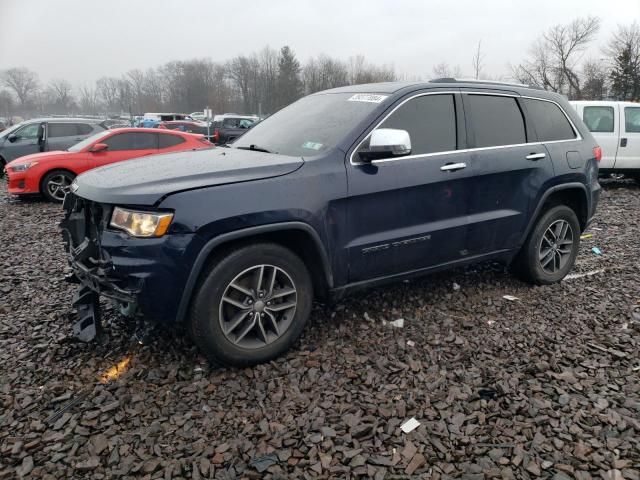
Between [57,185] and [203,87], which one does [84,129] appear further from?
[203,87]

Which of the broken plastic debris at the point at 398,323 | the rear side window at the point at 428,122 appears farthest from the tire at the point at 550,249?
the broken plastic debris at the point at 398,323

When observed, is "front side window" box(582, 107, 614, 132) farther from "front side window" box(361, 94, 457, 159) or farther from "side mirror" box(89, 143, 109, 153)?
"side mirror" box(89, 143, 109, 153)

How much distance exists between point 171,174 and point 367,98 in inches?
62.6

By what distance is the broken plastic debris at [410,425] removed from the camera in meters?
2.51

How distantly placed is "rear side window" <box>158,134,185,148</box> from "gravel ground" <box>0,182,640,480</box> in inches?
245

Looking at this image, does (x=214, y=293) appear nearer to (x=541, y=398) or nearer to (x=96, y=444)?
(x=96, y=444)

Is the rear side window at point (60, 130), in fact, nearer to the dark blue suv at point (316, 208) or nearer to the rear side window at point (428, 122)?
the dark blue suv at point (316, 208)

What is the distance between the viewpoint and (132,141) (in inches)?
374

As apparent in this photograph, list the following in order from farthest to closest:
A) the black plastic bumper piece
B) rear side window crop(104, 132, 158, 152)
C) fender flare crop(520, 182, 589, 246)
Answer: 1. rear side window crop(104, 132, 158, 152)
2. fender flare crop(520, 182, 589, 246)
3. the black plastic bumper piece

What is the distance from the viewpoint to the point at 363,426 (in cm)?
252

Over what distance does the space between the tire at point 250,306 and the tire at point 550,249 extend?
230 centimetres

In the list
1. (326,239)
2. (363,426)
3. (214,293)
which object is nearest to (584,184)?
(326,239)

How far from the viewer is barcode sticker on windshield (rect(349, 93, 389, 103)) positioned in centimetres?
347

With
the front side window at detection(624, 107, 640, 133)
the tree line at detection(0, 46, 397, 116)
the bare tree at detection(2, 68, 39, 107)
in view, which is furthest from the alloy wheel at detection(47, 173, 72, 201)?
the bare tree at detection(2, 68, 39, 107)
